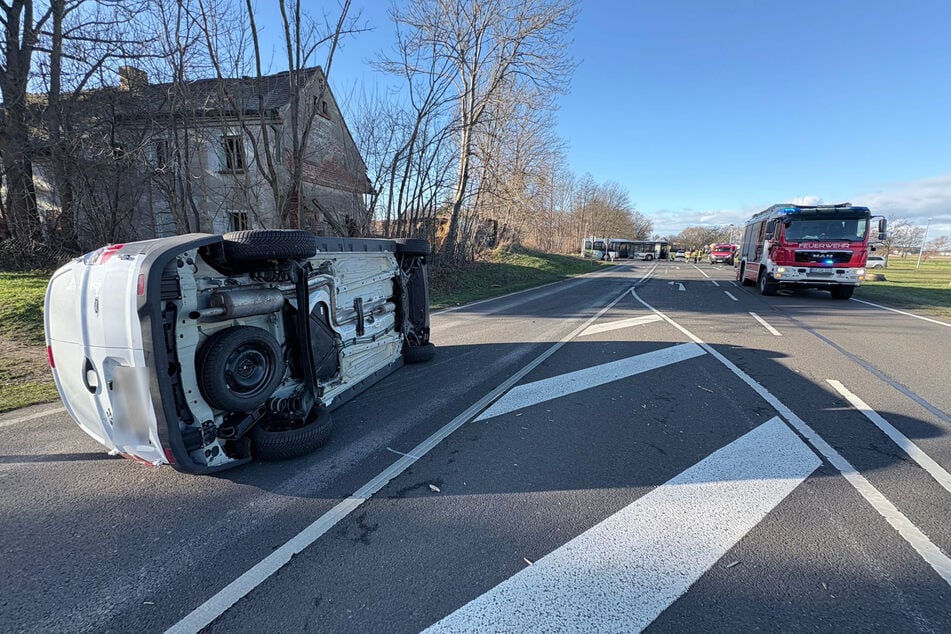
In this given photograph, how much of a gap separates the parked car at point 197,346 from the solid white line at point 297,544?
76cm

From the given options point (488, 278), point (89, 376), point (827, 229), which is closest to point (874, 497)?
point (89, 376)

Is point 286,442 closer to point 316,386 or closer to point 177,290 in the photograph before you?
point 316,386

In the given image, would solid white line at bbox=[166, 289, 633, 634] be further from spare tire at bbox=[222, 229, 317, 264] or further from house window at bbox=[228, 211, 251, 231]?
house window at bbox=[228, 211, 251, 231]

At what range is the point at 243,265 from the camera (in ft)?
10.3

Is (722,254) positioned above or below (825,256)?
below

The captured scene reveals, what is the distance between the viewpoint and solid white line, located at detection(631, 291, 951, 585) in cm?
228

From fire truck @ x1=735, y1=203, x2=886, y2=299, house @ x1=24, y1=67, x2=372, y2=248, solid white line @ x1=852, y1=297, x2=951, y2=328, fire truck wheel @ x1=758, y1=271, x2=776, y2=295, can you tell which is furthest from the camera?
fire truck wheel @ x1=758, y1=271, x2=776, y2=295

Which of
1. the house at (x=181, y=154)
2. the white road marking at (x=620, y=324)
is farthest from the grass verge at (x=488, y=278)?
the white road marking at (x=620, y=324)

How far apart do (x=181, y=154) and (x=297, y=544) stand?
15.1 m

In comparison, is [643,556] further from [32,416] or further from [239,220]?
[239,220]

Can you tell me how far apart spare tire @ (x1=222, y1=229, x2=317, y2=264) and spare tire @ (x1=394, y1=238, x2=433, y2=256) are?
229cm

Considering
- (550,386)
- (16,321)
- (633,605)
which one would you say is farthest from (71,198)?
(633,605)

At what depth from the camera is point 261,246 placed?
3.00 m

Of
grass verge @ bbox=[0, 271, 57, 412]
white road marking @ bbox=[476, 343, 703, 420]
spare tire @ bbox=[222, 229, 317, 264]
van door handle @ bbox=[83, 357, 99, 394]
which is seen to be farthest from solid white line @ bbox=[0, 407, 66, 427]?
white road marking @ bbox=[476, 343, 703, 420]
